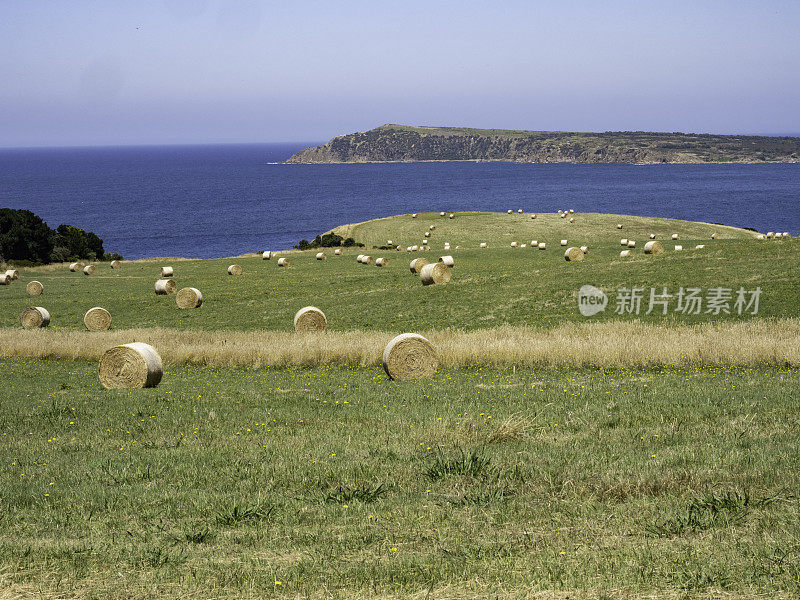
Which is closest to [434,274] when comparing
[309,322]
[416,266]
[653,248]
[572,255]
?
[416,266]

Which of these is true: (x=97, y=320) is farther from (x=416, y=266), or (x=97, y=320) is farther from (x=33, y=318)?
(x=416, y=266)

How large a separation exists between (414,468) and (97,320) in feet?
105

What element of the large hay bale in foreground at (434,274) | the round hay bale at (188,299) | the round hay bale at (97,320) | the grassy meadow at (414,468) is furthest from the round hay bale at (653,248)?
the round hay bale at (97,320)

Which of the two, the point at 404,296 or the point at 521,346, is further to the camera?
the point at 404,296

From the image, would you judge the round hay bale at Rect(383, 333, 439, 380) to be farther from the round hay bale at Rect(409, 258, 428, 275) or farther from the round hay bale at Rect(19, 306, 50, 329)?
the round hay bale at Rect(409, 258, 428, 275)

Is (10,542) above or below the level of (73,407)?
above

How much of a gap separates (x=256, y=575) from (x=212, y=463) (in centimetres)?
490

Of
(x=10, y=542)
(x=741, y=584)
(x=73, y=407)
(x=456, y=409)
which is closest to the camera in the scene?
(x=741, y=584)

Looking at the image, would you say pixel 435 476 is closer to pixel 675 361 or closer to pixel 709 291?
pixel 675 361

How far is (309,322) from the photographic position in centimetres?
3297

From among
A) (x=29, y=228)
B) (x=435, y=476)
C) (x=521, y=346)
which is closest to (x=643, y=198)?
(x=29, y=228)

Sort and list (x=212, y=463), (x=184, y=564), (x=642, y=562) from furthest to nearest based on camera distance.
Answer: (x=212, y=463)
(x=184, y=564)
(x=642, y=562)

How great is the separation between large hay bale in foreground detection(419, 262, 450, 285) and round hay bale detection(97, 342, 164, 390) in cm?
2566

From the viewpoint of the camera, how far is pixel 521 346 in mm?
22938
